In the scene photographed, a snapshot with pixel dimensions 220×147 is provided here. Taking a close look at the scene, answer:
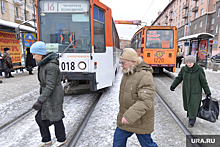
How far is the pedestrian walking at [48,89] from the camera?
240cm

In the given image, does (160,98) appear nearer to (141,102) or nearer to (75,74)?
(75,74)

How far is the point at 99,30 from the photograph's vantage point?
5.20 meters

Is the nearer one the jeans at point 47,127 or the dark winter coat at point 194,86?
the jeans at point 47,127

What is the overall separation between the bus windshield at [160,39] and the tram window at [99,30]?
5761 millimetres

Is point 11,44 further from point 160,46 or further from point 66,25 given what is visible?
point 160,46

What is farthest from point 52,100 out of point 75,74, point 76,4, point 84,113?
point 76,4

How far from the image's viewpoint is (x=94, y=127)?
3479 mm

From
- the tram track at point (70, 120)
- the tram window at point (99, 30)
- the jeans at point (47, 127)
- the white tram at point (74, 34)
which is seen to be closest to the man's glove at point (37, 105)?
the jeans at point (47, 127)

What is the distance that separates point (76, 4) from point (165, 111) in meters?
4.14

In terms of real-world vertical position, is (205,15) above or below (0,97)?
above

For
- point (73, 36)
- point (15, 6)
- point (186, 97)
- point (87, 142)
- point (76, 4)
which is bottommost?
point (87, 142)

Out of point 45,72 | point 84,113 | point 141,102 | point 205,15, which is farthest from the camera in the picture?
point 205,15

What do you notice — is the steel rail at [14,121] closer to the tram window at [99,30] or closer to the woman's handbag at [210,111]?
the tram window at [99,30]

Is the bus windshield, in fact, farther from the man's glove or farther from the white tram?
the man's glove
